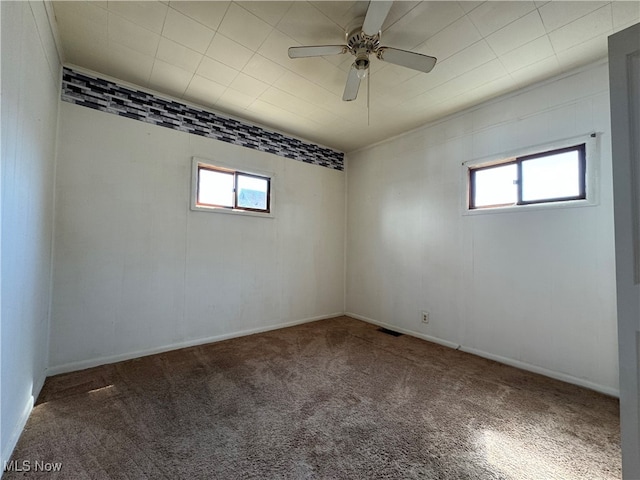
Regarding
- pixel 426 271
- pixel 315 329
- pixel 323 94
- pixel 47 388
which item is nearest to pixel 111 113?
pixel 323 94

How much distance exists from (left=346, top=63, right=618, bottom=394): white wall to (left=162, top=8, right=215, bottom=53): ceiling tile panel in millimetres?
2633

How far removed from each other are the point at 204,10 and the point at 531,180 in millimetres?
3114

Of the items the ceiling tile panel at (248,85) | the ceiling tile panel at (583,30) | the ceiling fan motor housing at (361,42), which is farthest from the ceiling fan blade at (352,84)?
the ceiling tile panel at (583,30)

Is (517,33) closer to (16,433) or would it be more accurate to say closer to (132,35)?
(132,35)

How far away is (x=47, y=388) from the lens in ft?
6.74

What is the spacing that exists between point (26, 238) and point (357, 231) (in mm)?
3623

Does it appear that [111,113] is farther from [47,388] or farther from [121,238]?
[47,388]

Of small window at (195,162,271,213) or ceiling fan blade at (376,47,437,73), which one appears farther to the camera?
small window at (195,162,271,213)

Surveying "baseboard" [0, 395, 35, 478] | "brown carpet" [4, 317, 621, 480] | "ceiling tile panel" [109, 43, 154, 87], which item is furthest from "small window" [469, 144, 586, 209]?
"baseboard" [0, 395, 35, 478]

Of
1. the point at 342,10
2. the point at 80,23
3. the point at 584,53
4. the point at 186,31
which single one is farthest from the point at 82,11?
the point at 584,53

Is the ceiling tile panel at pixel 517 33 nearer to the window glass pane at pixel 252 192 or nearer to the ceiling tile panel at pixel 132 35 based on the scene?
the ceiling tile panel at pixel 132 35

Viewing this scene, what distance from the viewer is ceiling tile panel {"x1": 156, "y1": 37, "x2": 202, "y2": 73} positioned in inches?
83.3

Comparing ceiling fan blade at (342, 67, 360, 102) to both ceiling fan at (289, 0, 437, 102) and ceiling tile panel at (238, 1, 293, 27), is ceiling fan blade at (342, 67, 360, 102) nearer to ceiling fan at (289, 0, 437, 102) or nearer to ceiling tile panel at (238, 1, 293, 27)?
ceiling fan at (289, 0, 437, 102)

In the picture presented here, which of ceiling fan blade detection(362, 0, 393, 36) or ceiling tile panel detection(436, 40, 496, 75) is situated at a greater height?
ceiling tile panel detection(436, 40, 496, 75)
